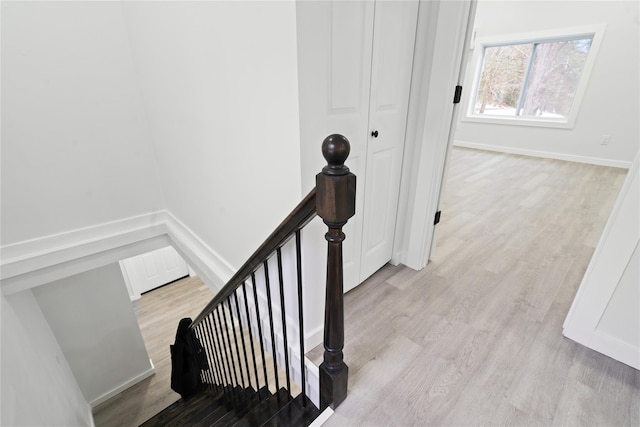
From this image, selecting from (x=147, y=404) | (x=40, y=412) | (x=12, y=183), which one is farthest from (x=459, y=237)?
(x=147, y=404)

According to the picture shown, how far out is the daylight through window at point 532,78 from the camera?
4512 millimetres

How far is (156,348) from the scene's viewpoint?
13.5 feet

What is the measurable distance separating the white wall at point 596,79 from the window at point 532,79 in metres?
0.15

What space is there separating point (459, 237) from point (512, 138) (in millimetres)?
4075

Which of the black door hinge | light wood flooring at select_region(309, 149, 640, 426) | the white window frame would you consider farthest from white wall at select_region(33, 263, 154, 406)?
the white window frame

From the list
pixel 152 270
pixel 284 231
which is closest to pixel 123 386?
pixel 152 270

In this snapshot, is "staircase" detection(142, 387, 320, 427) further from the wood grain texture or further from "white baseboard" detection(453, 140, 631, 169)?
"white baseboard" detection(453, 140, 631, 169)

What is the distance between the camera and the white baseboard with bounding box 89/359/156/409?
336 centimetres

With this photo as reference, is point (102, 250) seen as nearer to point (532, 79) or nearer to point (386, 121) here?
point (386, 121)

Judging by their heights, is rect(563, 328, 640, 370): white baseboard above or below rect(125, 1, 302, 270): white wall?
below

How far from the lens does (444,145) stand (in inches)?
66.9

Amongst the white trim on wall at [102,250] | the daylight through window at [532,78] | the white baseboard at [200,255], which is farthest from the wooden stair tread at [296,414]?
the daylight through window at [532,78]

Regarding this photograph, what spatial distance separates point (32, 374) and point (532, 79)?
7298 mm

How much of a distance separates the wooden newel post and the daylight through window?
225 inches
